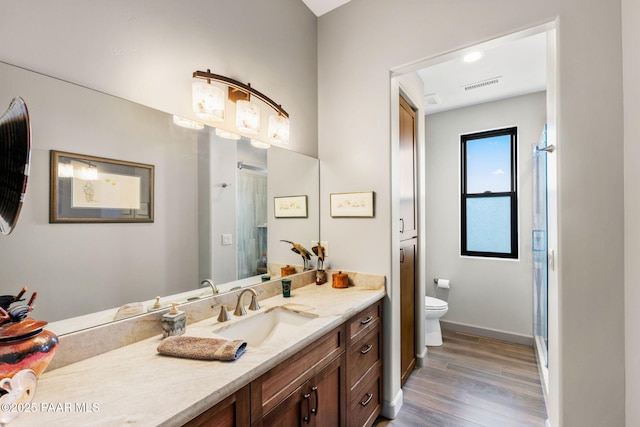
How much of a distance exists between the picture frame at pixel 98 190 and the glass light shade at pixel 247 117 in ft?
1.83

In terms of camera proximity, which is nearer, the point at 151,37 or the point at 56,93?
the point at 56,93

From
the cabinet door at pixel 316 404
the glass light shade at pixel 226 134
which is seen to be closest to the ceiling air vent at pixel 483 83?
the glass light shade at pixel 226 134

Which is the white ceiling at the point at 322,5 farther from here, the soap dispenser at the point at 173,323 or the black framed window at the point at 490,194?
the soap dispenser at the point at 173,323

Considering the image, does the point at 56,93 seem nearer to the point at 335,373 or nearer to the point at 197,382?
the point at 197,382

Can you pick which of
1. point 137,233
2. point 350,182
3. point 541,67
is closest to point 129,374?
point 137,233

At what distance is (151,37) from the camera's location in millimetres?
1236

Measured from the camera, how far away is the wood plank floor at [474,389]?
1.90 metres

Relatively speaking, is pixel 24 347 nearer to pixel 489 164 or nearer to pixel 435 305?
pixel 435 305

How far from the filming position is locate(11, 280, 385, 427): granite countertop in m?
0.68

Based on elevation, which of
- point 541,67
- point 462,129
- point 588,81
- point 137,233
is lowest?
point 137,233

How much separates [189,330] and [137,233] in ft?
1.56

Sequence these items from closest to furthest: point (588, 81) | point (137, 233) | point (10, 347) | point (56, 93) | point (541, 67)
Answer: point (10, 347) → point (56, 93) → point (137, 233) → point (588, 81) → point (541, 67)

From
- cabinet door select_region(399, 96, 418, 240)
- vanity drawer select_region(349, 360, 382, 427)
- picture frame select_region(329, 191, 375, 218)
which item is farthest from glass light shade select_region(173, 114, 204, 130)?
vanity drawer select_region(349, 360, 382, 427)

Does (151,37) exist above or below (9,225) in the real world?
above
